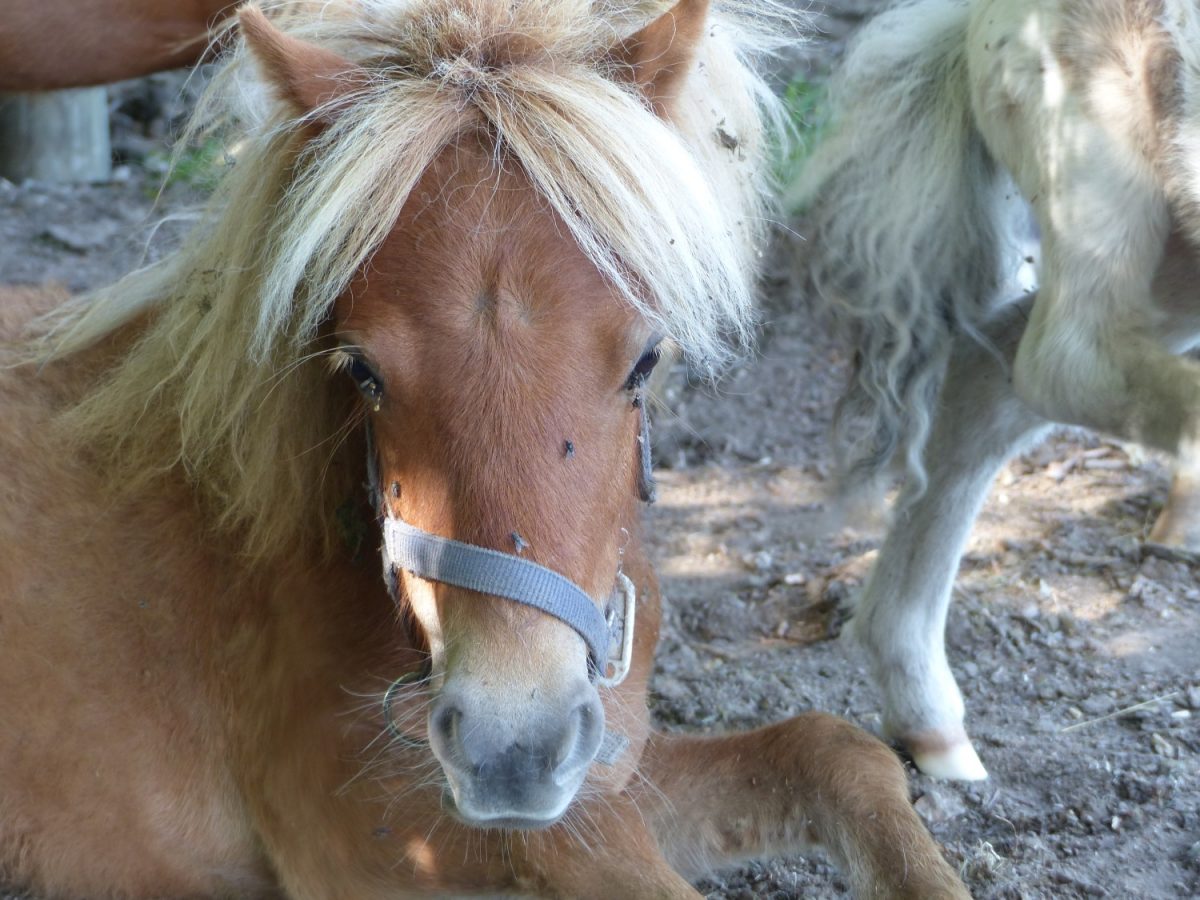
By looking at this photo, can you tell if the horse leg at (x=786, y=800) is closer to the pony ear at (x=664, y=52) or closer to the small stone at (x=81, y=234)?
the pony ear at (x=664, y=52)

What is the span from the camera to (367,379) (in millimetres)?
2098

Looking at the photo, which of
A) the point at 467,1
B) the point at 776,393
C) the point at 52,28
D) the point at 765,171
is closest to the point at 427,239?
the point at 467,1

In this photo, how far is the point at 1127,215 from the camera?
2.75m

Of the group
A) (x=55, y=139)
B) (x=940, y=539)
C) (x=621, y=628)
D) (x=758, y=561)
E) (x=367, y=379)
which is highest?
(x=367, y=379)

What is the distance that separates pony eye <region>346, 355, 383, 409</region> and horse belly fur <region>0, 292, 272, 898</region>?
0.77 meters

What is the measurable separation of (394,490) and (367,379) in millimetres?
185

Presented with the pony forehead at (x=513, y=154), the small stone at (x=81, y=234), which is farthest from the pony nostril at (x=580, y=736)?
the small stone at (x=81, y=234)

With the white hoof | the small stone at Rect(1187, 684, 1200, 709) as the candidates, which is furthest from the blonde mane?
the small stone at Rect(1187, 684, 1200, 709)

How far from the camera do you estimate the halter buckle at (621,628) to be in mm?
2328

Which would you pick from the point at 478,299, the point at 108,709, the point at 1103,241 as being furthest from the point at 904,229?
the point at 108,709

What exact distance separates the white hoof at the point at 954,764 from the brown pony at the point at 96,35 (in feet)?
8.48

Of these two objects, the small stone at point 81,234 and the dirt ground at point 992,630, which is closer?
the dirt ground at point 992,630

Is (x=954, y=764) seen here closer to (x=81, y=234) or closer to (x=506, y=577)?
(x=506, y=577)

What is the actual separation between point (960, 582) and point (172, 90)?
5779 mm
